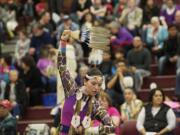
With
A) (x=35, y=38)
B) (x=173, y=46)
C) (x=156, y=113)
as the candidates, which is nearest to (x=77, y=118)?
(x=156, y=113)

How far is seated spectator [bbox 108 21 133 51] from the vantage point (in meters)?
12.5

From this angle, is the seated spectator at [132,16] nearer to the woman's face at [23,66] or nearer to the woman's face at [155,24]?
the woman's face at [155,24]

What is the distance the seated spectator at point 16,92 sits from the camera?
1134cm

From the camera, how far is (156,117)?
905cm

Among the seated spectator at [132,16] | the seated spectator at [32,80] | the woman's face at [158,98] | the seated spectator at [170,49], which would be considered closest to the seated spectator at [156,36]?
the seated spectator at [170,49]

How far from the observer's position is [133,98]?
1027 centimetres

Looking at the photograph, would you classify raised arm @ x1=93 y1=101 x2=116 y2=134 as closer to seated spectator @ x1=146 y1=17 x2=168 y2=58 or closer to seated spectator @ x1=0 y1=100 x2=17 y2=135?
seated spectator @ x1=0 y1=100 x2=17 y2=135

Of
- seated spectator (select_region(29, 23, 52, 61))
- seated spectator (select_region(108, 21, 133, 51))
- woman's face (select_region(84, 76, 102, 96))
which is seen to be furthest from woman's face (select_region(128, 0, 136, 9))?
woman's face (select_region(84, 76, 102, 96))

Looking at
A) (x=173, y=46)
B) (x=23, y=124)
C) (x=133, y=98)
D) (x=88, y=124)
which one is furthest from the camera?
(x=173, y=46)

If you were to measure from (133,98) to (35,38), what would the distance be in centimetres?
361

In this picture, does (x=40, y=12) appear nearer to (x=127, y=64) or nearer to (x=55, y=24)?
(x=55, y=24)

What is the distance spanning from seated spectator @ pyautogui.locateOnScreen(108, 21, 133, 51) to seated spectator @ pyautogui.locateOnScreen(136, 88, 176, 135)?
3.38 m

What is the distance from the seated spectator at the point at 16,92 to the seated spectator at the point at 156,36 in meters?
2.73

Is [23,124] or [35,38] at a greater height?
[35,38]
